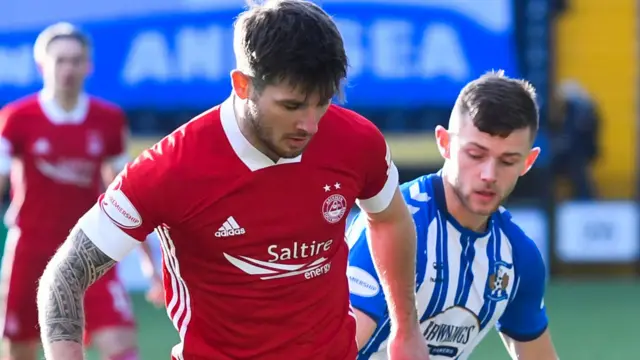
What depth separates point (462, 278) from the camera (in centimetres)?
411

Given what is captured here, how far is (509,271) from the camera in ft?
13.6

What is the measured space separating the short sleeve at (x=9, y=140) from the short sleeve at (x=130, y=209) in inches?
151

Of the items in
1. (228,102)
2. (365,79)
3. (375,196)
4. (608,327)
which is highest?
(228,102)

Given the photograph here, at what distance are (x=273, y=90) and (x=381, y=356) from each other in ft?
4.01

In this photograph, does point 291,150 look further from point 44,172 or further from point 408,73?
point 408,73

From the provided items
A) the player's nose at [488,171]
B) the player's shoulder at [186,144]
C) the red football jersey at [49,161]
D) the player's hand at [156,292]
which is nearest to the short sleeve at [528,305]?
the player's nose at [488,171]

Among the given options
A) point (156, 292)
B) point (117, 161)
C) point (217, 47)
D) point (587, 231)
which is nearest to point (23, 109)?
point (117, 161)

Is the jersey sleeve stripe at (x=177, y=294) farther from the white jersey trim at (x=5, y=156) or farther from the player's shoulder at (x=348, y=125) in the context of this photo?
the white jersey trim at (x=5, y=156)

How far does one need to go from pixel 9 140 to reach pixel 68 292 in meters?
3.90

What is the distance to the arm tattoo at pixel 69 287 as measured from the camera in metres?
3.24

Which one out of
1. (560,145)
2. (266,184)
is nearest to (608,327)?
(560,145)

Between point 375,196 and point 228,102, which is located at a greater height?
point 228,102

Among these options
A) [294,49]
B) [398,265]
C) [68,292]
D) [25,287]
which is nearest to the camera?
[294,49]

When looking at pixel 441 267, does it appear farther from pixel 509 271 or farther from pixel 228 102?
pixel 228 102
